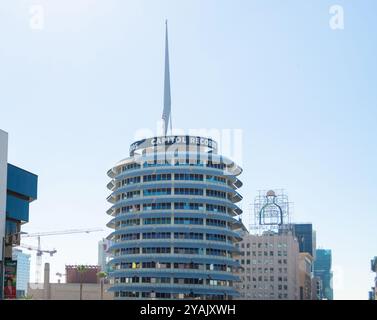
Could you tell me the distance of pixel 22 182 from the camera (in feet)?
436

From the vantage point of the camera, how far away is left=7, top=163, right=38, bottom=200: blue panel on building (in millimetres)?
128125

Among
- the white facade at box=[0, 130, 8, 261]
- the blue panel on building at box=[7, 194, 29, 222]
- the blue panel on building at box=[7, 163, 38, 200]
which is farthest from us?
the blue panel on building at box=[7, 163, 38, 200]

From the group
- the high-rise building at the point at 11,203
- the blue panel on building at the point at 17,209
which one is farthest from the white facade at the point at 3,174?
the blue panel on building at the point at 17,209

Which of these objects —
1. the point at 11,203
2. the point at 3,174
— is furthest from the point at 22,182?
the point at 3,174

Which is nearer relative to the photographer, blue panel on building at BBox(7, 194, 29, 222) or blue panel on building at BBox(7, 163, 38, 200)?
blue panel on building at BBox(7, 194, 29, 222)

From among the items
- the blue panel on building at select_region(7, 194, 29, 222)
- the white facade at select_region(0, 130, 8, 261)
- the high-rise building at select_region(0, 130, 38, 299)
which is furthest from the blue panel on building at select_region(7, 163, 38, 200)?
the white facade at select_region(0, 130, 8, 261)

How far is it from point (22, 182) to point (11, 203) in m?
5.91

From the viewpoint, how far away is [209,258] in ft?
643

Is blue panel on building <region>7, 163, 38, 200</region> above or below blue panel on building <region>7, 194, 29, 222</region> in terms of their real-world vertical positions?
above

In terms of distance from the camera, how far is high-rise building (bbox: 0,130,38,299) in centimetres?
11469

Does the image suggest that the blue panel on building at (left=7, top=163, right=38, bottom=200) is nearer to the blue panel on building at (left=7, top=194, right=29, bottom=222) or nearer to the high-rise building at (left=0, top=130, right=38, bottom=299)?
the high-rise building at (left=0, top=130, right=38, bottom=299)

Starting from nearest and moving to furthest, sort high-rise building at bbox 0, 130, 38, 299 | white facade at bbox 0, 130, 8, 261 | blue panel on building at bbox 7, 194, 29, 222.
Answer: white facade at bbox 0, 130, 8, 261
high-rise building at bbox 0, 130, 38, 299
blue panel on building at bbox 7, 194, 29, 222
